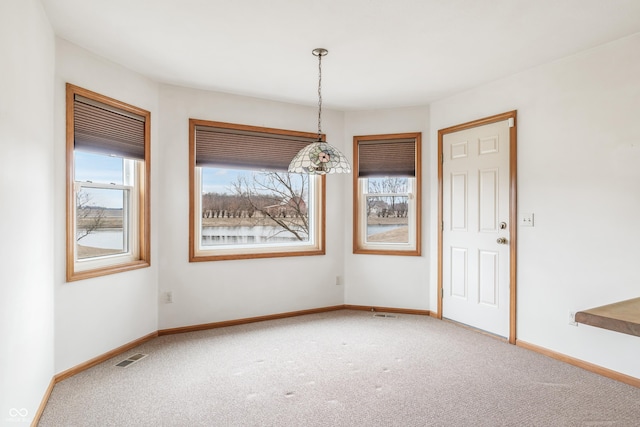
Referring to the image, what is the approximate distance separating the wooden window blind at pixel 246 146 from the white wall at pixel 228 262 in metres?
0.11

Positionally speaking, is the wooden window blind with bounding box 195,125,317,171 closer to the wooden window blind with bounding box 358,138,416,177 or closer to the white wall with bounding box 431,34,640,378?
the wooden window blind with bounding box 358,138,416,177

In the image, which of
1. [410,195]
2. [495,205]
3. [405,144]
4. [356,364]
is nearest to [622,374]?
[495,205]

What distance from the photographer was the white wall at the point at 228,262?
4035 mm

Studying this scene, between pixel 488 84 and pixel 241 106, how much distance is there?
104 inches

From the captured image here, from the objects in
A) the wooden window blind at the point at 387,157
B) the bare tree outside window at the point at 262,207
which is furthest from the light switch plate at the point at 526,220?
the bare tree outside window at the point at 262,207

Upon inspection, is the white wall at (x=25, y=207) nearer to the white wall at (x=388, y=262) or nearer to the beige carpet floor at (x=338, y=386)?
the beige carpet floor at (x=338, y=386)

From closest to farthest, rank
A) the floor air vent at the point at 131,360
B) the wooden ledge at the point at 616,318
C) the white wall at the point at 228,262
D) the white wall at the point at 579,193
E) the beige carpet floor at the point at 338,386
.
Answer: the wooden ledge at the point at 616,318 < the beige carpet floor at the point at 338,386 < the white wall at the point at 579,193 < the floor air vent at the point at 131,360 < the white wall at the point at 228,262

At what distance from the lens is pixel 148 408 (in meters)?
2.52

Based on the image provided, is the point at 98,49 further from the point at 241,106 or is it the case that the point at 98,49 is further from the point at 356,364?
the point at 356,364

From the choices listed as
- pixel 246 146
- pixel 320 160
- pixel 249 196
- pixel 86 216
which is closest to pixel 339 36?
pixel 320 160

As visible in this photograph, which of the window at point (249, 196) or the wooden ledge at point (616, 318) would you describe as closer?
the wooden ledge at point (616, 318)

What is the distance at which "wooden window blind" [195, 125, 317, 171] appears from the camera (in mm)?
4266

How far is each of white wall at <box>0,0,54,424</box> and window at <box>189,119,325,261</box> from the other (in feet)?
5.27

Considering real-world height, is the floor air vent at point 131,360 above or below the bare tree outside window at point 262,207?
below
